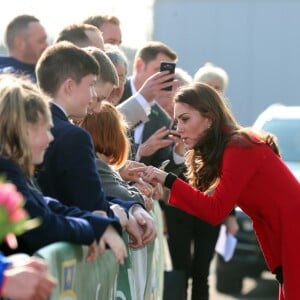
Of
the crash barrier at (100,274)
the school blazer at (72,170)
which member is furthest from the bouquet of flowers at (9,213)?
the school blazer at (72,170)

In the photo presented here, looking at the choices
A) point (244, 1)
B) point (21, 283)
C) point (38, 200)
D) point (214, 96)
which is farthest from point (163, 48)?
point (244, 1)

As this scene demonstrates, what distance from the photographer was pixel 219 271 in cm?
1088

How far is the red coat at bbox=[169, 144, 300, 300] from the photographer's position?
5879mm

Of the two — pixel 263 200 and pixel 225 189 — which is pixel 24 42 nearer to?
pixel 225 189

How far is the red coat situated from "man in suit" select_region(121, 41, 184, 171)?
892 millimetres

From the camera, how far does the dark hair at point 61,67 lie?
4.87 metres

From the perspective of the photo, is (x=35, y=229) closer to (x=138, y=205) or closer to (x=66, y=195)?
(x=66, y=195)

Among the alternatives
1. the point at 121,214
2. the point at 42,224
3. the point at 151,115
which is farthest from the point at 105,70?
the point at 151,115

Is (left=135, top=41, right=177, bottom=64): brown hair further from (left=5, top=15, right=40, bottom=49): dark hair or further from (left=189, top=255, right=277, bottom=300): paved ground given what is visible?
(left=189, top=255, right=277, bottom=300): paved ground

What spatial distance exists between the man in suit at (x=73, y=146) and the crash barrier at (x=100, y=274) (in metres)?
0.18

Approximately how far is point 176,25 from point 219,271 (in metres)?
9.70

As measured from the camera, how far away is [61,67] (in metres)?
4.88

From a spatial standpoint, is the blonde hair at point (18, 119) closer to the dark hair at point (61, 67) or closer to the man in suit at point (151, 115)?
the dark hair at point (61, 67)

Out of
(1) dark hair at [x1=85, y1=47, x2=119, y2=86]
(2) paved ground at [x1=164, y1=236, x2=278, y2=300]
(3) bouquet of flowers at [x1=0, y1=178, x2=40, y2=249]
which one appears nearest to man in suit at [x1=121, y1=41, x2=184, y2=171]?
(1) dark hair at [x1=85, y1=47, x2=119, y2=86]
